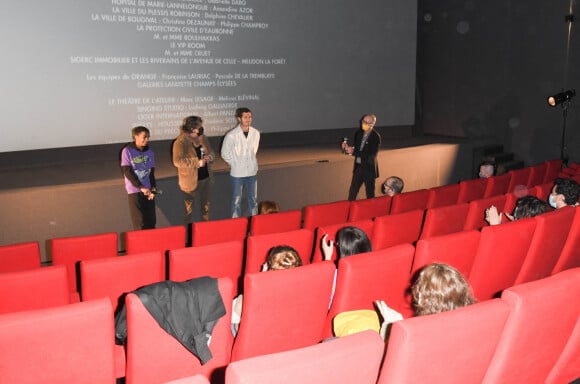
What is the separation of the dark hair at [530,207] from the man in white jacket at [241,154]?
2.87m

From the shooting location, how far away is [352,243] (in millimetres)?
2869

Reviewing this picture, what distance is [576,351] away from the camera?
7.41 feet

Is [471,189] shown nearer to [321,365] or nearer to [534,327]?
[534,327]

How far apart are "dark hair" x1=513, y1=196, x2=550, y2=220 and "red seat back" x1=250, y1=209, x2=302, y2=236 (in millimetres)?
1676

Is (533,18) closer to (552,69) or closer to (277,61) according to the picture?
(552,69)

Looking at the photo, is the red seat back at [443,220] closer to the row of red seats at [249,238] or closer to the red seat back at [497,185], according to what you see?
the row of red seats at [249,238]

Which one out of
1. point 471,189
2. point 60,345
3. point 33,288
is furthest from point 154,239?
point 471,189

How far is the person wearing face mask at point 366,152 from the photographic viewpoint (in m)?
6.39

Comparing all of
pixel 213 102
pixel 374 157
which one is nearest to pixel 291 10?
pixel 213 102

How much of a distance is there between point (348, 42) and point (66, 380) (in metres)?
8.25

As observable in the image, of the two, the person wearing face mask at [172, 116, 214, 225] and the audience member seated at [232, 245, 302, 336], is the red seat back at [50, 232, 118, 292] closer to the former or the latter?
the audience member seated at [232, 245, 302, 336]

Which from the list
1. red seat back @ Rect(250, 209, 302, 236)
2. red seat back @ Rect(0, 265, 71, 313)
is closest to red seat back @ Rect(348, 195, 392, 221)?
red seat back @ Rect(250, 209, 302, 236)

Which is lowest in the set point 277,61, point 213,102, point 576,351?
point 576,351

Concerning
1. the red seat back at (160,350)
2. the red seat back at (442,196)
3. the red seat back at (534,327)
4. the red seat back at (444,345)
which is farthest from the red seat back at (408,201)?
the red seat back at (444,345)
